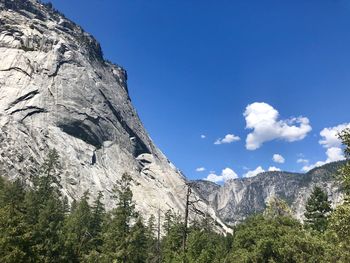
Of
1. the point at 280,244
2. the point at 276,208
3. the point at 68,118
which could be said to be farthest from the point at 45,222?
the point at 68,118

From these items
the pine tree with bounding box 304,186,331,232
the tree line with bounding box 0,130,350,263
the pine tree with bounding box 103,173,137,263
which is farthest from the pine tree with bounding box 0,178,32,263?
the pine tree with bounding box 304,186,331,232

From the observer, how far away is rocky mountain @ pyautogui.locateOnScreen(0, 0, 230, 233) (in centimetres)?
12756

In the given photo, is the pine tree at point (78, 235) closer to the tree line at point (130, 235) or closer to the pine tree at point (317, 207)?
the tree line at point (130, 235)

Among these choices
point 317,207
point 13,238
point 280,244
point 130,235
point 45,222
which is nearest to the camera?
point 13,238

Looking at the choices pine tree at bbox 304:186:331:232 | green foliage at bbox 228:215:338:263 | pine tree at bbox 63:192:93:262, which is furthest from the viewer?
pine tree at bbox 304:186:331:232

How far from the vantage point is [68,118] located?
487 ft

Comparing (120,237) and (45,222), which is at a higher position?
(45,222)

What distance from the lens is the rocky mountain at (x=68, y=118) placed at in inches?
5022

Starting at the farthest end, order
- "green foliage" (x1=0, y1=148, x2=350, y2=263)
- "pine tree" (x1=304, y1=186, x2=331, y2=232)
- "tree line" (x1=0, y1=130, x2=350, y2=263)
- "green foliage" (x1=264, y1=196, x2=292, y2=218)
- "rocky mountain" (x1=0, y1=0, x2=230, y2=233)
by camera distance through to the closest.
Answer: "rocky mountain" (x1=0, y1=0, x2=230, y2=233) → "pine tree" (x1=304, y1=186, x2=331, y2=232) → "green foliage" (x1=264, y1=196, x2=292, y2=218) → "green foliage" (x1=0, y1=148, x2=350, y2=263) → "tree line" (x1=0, y1=130, x2=350, y2=263)

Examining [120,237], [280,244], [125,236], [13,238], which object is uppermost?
[125,236]

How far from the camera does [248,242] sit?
58.3 metres

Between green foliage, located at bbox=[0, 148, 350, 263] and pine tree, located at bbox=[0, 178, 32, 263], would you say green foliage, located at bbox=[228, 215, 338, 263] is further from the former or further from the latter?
pine tree, located at bbox=[0, 178, 32, 263]

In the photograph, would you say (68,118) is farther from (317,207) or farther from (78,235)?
(317,207)

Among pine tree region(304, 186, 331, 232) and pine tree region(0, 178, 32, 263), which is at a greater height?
pine tree region(304, 186, 331, 232)
